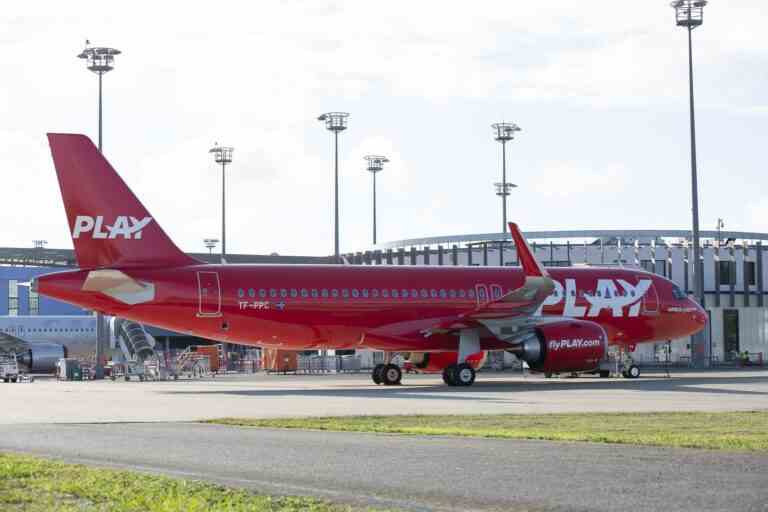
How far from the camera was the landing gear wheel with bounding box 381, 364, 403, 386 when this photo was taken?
40875 millimetres

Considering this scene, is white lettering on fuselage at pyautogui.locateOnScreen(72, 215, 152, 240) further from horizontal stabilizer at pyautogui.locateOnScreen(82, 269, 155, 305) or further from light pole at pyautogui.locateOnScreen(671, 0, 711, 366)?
light pole at pyautogui.locateOnScreen(671, 0, 711, 366)

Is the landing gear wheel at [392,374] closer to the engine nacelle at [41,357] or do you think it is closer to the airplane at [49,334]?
the engine nacelle at [41,357]

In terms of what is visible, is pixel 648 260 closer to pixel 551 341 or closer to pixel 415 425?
pixel 551 341

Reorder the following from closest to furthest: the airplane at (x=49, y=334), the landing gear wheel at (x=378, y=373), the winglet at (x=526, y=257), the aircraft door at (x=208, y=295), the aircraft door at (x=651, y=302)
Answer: the aircraft door at (x=208, y=295) → the winglet at (x=526, y=257) → the landing gear wheel at (x=378, y=373) → the aircraft door at (x=651, y=302) → the airplane at (x=49, y=334)

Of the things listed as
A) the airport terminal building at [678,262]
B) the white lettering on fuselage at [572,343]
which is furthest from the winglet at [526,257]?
the airport terminal building at [678,262]

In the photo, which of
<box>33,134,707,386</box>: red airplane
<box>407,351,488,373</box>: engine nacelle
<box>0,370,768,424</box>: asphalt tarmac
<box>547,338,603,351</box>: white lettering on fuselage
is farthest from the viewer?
<box>407,351,488,373</box>: engine nacelle

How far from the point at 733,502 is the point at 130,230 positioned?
92.7 ft

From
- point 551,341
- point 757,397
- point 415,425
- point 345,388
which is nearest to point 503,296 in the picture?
point 551,341

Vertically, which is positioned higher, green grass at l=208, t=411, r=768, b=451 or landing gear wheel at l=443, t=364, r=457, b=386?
landing gear wheel at l=443, t=364, r=457, b=386

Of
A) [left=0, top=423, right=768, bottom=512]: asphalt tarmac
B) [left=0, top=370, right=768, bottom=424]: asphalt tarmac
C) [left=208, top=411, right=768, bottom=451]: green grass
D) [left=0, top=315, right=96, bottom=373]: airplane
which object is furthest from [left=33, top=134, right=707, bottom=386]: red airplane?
[left=0, top=315, right=96, bottom=373]: airplane

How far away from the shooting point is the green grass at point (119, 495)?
1054 centimetres

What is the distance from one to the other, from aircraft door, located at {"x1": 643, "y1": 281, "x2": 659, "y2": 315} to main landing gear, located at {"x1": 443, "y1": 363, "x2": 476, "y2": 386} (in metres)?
9.30

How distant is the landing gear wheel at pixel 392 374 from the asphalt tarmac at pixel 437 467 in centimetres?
2219

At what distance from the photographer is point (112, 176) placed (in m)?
36.7
